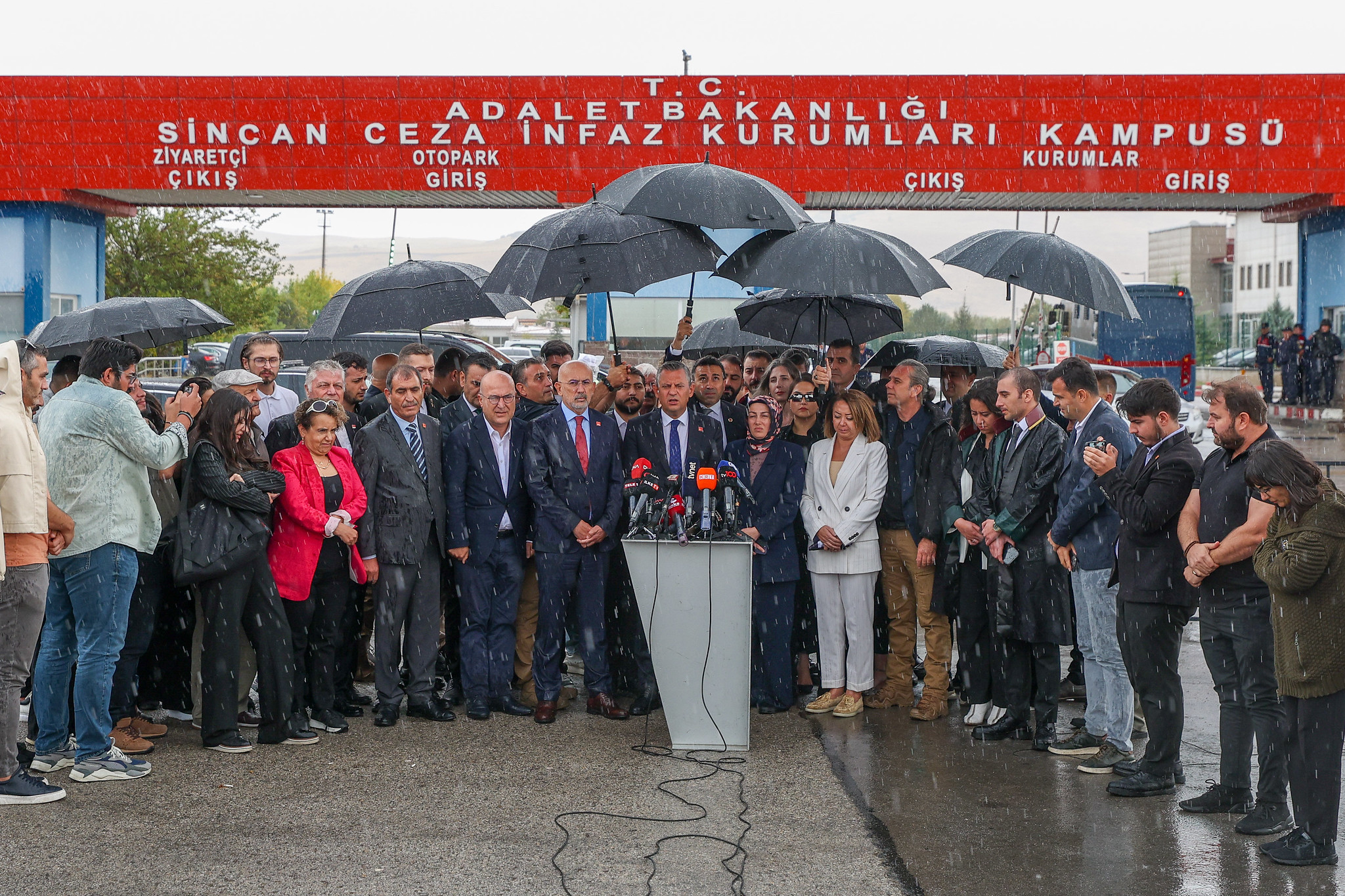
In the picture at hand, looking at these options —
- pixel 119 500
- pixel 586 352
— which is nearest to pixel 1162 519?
pixel 119 500

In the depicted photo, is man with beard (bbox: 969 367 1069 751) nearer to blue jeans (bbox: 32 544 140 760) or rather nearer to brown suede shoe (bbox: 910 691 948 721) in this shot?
brown suede shoe (bbox: 910 691 948 721)

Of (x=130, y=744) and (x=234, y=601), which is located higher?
(x=234, y=601)

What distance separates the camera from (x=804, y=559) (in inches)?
294

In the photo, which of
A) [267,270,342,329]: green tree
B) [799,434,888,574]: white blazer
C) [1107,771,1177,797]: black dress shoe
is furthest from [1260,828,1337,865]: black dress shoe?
[267,270,342,329]: green tree

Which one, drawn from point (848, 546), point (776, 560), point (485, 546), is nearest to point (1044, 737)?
point (848, 546)

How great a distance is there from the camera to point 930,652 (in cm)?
705

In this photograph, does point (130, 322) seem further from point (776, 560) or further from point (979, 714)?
point (979, 714)

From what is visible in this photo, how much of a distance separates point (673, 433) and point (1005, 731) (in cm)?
239

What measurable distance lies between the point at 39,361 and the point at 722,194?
3.54m

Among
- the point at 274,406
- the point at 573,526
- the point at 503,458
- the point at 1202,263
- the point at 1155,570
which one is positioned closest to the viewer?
the point at 1155,570

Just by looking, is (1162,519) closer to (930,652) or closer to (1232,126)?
(930,652)

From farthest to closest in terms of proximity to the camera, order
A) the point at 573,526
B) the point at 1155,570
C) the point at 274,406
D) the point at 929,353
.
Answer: the point at 929,353 → the point at 274,406 → the point at 573,526 → the point at 1155,570

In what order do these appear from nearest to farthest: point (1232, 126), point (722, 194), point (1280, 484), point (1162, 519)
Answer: point (1280, 484), point (1162, 519), point (722, 194), point (1232, 126)

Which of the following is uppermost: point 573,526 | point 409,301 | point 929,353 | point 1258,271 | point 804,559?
point 1258,271
